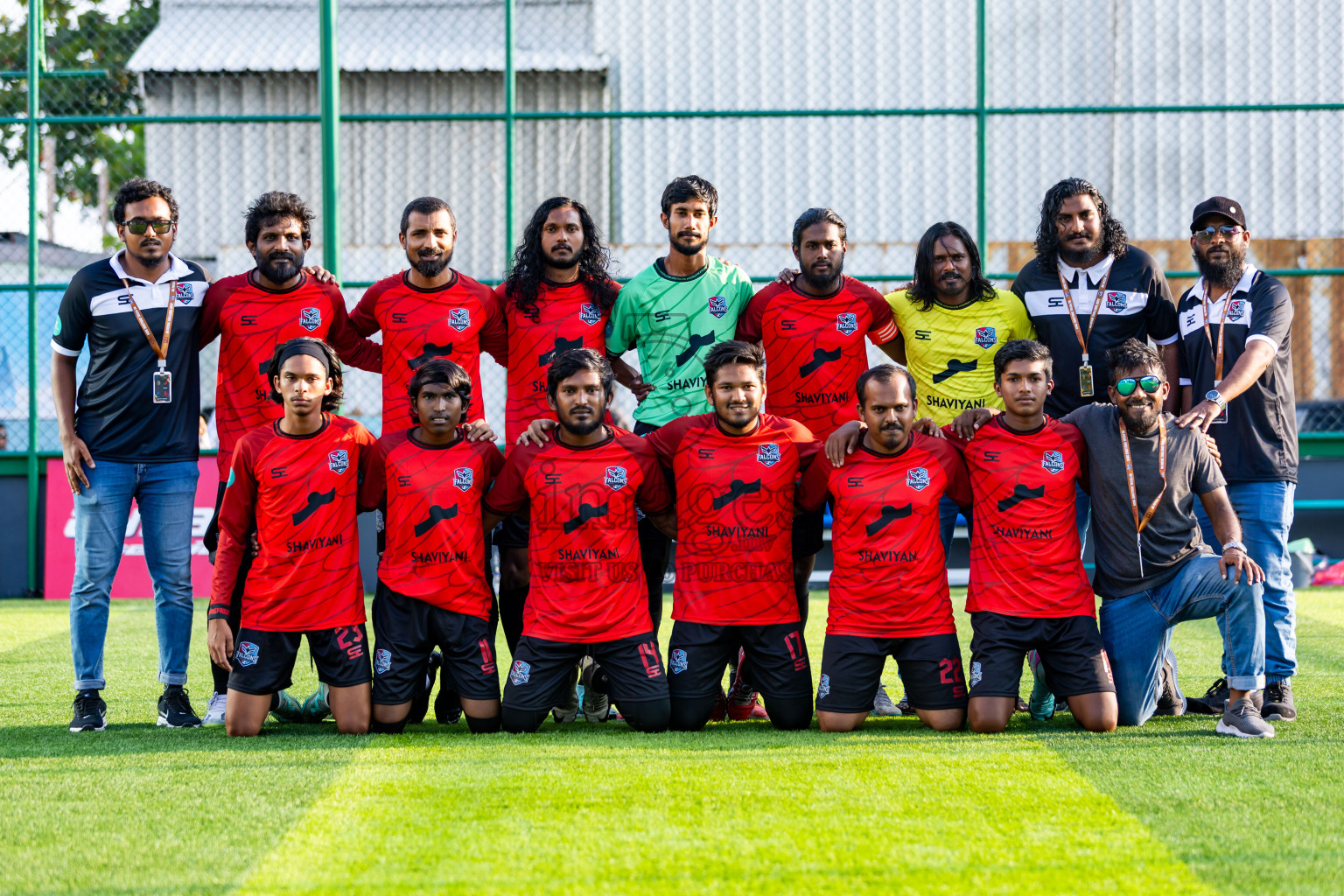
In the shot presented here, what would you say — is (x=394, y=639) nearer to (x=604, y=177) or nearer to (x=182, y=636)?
(x=182, y=636)

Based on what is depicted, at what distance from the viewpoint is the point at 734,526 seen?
495 centimetres

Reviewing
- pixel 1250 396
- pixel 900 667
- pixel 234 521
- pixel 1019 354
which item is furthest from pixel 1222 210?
pixel 234 521

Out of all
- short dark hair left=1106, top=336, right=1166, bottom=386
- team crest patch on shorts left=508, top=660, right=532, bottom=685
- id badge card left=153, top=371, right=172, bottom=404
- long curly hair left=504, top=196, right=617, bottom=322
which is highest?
long curly hair left=504, top=196, right=617, bottom=322

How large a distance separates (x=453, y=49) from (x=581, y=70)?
1.43 m

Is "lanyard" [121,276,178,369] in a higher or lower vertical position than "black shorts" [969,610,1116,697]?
higher

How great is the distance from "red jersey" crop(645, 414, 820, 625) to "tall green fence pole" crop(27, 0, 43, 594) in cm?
726

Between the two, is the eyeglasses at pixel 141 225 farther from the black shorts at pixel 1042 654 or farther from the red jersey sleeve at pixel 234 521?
the black shorts at pixel 1042 654

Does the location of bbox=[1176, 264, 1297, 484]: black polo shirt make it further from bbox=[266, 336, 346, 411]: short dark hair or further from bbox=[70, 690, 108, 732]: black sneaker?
bbox=[70, 690, 108, 732]: black sneaker

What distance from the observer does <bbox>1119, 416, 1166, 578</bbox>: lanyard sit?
4836mm

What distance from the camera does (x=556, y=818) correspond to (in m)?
3.45

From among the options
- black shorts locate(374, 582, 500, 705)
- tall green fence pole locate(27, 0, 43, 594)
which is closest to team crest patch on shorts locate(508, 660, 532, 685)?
black shorts locate(374, 582, 500, 705)

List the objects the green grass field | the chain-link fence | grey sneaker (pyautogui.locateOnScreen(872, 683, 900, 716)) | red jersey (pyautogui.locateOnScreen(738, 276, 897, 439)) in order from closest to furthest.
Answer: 1. the green grass field
2. grey sneaker (pyautogui.locateOnScreen(872, 683, 900, 716))
3. red jersey (pyautogui.locateOnScreen(738, 276, 897, 439))
4. the chain-link fence

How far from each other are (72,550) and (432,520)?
6.52 meters

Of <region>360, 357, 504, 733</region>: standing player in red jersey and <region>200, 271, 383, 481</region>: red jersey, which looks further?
<region>200, 271, 383, 481</region>: red jersey
